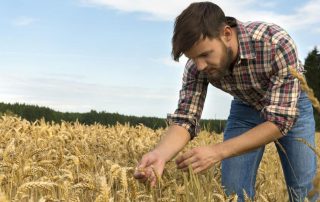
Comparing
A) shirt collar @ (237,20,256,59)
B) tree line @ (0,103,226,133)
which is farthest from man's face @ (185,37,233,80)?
tree line @ (0,103,226,133)

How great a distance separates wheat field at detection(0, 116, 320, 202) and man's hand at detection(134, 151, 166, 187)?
81 mm

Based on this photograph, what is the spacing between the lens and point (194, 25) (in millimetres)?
3023

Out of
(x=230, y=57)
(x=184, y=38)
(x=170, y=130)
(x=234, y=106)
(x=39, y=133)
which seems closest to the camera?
(x=184, y=38)

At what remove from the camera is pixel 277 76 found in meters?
3.33

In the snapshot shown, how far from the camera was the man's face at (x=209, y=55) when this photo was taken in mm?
2996

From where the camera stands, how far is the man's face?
2996mm

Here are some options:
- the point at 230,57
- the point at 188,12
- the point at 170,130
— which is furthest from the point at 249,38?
the point at 170,130

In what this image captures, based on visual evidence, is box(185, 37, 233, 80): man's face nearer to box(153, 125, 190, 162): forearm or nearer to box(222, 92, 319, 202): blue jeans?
box(153, 125, 190, 162): forearm

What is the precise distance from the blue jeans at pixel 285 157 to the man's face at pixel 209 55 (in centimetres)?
78

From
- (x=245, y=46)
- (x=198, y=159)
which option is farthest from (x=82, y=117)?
(x=198, y=159)

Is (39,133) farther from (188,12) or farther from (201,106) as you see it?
(188,12)

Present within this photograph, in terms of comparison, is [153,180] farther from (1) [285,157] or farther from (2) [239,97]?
(1) [285,157]

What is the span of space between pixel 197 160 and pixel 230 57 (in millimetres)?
715

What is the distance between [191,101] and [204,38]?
81cm
